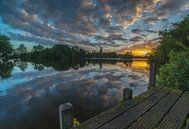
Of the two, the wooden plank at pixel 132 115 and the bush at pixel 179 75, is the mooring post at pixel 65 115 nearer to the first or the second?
the wooden plank at pixel 132 115

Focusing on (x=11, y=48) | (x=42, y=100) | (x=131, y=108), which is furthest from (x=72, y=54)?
(x=131, y=108)

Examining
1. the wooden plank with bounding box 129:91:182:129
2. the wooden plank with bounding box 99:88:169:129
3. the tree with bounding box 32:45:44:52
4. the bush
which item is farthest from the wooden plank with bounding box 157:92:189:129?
the tree with bounding box 32:45:44:52

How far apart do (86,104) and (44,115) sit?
3.19 metres

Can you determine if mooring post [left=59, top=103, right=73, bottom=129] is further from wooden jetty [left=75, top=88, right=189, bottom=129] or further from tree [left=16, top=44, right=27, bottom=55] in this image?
tree [left=16, top=44, right=27, bottom=55]

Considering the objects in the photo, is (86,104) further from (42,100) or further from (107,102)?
(42,100)

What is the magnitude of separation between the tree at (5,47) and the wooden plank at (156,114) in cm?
9650

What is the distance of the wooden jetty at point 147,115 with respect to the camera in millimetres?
5188

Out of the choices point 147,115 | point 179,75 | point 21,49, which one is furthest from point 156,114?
point 21,49

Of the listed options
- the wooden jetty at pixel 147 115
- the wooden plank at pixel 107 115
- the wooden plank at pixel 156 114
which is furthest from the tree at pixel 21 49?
the wooden plank at pixel 156 114

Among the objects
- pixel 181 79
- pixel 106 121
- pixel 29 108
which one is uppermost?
pixel 181 79

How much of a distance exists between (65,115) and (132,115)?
7.75 feet

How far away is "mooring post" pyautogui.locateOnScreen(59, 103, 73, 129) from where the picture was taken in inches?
183

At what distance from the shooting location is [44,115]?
10555mm

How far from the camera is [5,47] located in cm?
9262
